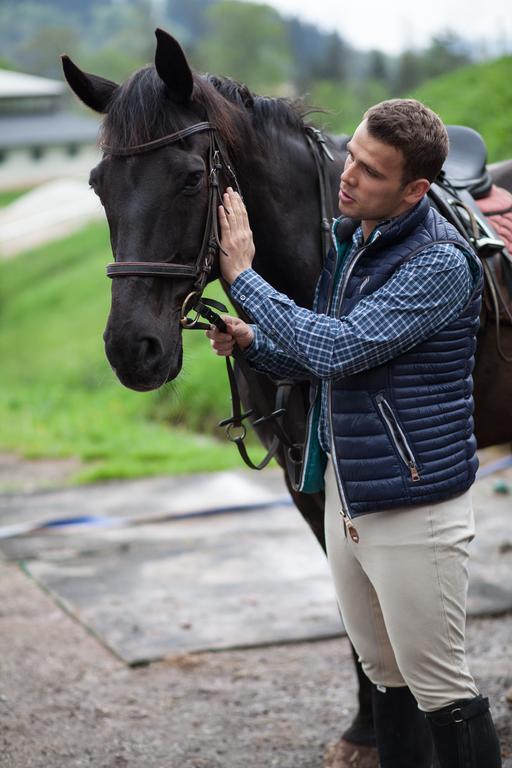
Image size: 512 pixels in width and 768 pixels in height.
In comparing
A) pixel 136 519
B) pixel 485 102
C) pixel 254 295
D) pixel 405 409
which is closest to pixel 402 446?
pixel 405 409

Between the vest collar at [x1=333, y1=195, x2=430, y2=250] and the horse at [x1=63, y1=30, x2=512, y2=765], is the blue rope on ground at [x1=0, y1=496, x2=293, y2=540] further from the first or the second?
the vest collar at [x1=333, y1=195, x2=430, y2=250]

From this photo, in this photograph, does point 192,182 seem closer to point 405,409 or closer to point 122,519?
point 405,409

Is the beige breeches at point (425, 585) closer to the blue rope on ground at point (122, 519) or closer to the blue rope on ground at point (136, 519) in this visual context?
the blue rope on ground at point (136, 519)

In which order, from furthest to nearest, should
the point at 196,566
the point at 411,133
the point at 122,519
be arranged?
1. the point at 122,519
2. the point at 196,566
3. the point at 411,133

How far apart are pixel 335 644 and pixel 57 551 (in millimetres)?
2168

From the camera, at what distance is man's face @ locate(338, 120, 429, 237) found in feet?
7.27

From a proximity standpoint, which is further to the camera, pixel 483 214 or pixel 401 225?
pixel 483 214

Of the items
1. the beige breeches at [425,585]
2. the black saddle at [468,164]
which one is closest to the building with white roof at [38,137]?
the black saddle at [468,164]

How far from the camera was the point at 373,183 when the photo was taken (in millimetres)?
2256

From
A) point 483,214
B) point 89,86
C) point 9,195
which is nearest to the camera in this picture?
point 89,86

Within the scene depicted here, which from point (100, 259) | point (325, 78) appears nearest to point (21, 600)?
point (100, 259)

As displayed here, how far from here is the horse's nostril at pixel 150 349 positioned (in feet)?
7.65

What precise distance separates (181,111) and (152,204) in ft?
0.98

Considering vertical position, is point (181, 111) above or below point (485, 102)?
below
